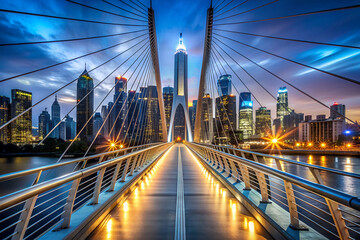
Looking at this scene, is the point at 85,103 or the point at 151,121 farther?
the point at 85,103

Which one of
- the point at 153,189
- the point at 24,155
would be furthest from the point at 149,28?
the point at 24,155

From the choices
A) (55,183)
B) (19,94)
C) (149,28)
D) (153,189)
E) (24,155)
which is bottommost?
(24,155)

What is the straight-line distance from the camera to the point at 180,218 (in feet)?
12.0

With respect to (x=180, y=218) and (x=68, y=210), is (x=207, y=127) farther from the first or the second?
(x=68, y=210)

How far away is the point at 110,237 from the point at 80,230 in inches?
15.9

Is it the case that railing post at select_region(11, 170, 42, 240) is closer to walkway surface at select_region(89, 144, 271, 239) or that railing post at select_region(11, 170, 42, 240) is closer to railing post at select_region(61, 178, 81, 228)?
railing post at select_region(61, 178, 81, 228)

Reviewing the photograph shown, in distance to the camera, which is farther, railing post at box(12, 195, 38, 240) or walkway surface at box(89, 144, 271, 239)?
walkway surface at box(89, 144, 271, 239)

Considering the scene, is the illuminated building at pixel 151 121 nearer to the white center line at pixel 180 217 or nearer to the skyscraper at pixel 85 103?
the skyscraper at pixel 85 103

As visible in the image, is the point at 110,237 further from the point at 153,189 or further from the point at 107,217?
the point at 153,189

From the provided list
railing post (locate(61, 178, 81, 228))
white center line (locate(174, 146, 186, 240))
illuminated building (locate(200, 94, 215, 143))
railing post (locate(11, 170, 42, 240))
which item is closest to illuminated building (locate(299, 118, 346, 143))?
illuminated building (locate(200, 94, 215, 143))

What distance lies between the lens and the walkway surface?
300 centimetres

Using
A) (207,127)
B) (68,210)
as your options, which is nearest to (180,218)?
(68,210)

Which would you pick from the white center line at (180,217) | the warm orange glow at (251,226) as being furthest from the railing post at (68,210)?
the warm orange glow at (251,226)

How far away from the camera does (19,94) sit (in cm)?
1609
